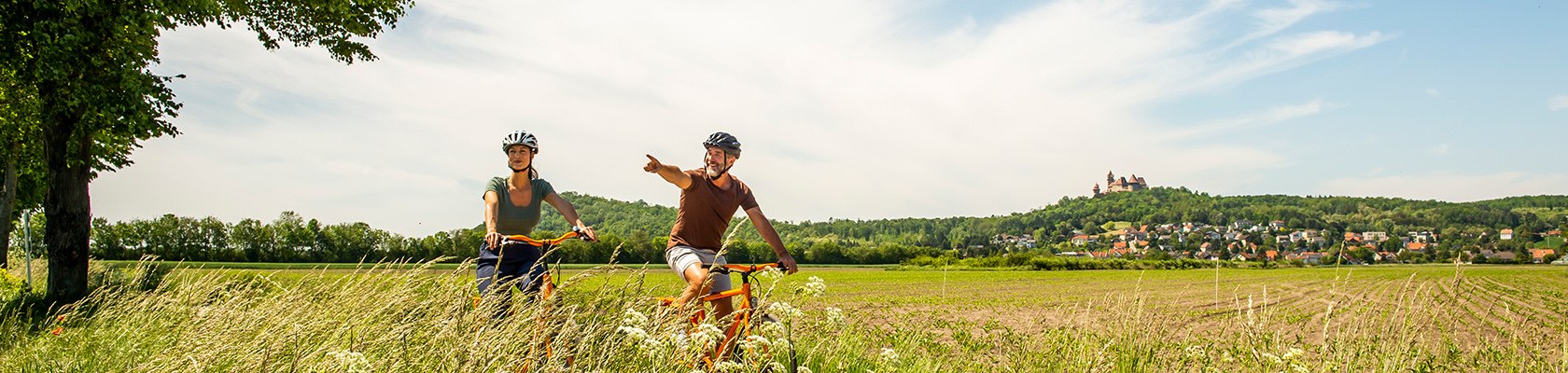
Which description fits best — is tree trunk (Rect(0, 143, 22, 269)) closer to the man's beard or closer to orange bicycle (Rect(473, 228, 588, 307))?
orange bicycle (Rect(473, 228, 588, 307))

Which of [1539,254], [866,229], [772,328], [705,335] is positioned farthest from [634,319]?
[866,229]

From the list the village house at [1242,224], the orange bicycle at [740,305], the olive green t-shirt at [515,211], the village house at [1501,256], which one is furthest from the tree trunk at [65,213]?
the village house at [1242,224]

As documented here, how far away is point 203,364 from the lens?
3.18m

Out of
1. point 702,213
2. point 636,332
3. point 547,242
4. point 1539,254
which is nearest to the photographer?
point 636,332

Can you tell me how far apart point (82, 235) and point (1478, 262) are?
10798cm

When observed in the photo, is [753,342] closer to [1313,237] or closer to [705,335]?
[705,335]

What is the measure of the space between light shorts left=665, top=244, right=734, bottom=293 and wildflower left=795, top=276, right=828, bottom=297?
518 millimetres

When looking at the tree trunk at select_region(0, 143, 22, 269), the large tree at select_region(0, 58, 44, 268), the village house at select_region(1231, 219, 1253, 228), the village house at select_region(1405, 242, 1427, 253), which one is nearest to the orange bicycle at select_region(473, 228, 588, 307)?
the large tree at select_region(0, 58, 44, 268)

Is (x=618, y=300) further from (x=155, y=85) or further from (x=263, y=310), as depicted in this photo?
(x=155, y=85)

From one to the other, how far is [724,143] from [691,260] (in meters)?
0.76

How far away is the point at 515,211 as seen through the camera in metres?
5.68

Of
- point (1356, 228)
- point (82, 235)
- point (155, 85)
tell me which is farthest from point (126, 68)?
point (1356, 228)

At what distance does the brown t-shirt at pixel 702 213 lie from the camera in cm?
521

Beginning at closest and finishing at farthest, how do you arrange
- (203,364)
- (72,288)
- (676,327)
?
(203,364) → (676,327) → (72,288)
